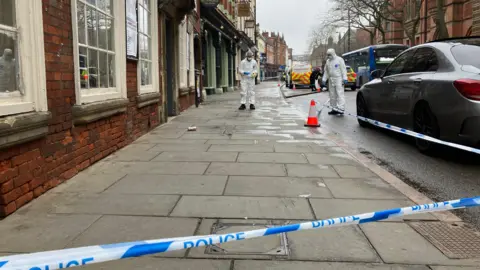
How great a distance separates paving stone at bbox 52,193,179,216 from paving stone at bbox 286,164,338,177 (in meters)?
1.68

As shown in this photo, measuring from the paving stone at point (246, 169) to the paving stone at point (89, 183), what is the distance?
44.8 inches

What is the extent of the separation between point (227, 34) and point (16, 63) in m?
23.1

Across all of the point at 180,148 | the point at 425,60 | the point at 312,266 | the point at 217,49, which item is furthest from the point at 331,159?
the point at 217,49

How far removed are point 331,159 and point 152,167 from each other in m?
2.51

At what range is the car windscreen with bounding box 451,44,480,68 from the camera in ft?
18.8

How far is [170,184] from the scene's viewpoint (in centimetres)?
463

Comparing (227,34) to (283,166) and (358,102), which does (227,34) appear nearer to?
(358,102)

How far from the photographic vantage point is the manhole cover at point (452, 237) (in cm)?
293

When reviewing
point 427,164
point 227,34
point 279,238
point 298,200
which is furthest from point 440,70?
Answer: point 227,34

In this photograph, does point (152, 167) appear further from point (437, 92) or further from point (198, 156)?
point (437, 92)

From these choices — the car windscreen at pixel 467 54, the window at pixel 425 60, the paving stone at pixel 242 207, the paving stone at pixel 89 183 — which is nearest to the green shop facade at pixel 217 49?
the window at pixel 425 60

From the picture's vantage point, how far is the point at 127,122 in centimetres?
691

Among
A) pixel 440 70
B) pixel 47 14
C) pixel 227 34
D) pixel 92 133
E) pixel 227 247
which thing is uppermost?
pixel 227 34

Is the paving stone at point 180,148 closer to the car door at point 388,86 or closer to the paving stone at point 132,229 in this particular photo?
the paving stone at point 132,229
